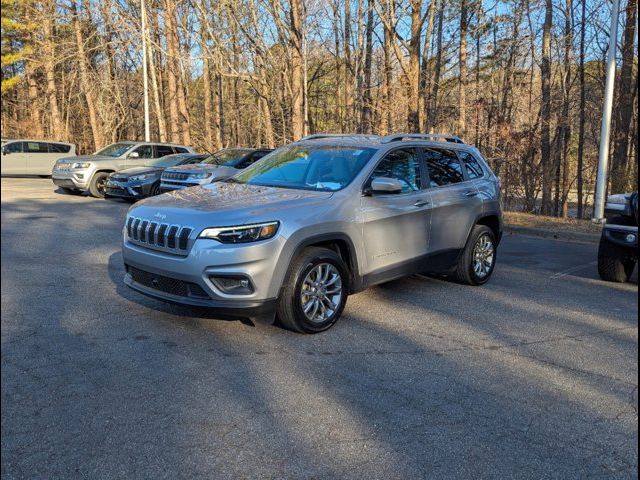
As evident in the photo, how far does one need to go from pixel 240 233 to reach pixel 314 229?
0.66m

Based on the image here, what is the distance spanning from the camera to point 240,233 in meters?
4.12

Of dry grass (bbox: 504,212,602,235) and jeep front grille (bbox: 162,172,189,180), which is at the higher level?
jeep front grille (bbox: 162,172,189,180)

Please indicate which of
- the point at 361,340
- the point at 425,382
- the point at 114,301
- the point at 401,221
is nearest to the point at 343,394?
the point at 425,382

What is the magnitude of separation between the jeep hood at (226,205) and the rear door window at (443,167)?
1.61 m

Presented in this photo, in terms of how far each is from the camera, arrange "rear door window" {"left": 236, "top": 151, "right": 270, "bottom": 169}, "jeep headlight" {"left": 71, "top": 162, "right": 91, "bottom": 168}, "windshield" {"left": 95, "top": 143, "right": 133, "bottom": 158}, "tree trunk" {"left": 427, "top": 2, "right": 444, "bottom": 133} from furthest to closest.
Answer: "tree trunk" {"left": 427, "top": 2, "right": 444, "bottom": 133} → "windshield" {"left": 95, "top": 143, "right": 133, "bottom": 158} → "jeep headlight" {"left": 71, "top": 162, "right": 91, "bottom": 168} → "rear door window" {"left": 236, "top": 151, "right": 270, "bottom": 169}

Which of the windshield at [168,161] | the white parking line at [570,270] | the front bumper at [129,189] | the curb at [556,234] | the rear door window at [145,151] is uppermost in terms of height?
the rear door window at [145,151]

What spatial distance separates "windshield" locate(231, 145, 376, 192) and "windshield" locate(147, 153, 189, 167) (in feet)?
34.7

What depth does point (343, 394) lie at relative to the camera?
3.48 m

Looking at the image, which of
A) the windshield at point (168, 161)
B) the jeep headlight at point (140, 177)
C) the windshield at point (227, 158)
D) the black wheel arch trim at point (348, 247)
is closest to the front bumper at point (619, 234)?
the black wheel arch trim at point (348, 247)

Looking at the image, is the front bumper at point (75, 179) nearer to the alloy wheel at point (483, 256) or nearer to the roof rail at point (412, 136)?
the roof rail at point (412, 136)

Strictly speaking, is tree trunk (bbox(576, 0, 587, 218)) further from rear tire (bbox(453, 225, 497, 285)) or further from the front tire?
the front tire

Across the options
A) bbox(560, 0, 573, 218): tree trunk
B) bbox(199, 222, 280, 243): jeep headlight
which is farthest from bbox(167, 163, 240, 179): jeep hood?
bbox(560, 0, 573, 218): tree trunk

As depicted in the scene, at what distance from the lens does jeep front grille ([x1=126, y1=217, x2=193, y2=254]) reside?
418cm

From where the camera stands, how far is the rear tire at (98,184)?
48.5 feet
